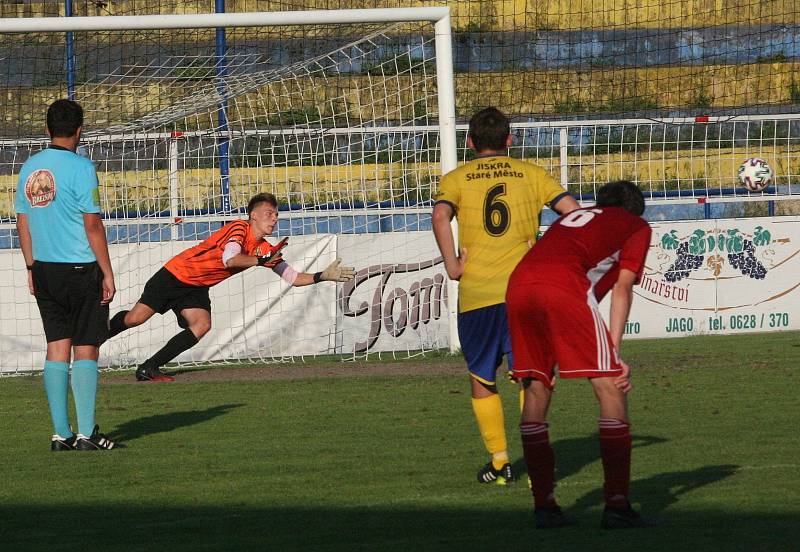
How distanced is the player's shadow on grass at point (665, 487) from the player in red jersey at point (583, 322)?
1.60ft

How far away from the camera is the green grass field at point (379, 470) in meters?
5.62

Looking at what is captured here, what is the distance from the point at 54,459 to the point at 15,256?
7.30 metres

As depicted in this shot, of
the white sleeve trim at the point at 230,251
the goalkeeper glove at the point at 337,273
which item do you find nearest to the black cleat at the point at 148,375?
the white sleeve trim at the point at 230,251

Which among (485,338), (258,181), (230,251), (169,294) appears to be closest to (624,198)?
(485,338)

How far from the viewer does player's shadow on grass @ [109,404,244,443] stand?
30.5 feet

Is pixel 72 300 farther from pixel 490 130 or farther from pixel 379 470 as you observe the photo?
pixel 490 130

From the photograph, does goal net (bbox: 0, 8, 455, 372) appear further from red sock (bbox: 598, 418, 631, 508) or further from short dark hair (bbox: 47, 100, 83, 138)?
red sock (bbox: 598, 418, 631, 508)

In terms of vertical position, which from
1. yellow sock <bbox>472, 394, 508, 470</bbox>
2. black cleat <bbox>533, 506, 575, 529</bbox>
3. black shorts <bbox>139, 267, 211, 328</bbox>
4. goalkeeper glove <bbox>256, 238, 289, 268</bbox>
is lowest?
black cleat <bbox>533, 506, 575, 529</bbox>

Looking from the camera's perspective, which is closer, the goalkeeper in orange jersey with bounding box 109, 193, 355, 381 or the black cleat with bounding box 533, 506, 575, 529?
the black cleat with bounding box 533, 506, 575, 529

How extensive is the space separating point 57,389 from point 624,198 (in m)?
4.12

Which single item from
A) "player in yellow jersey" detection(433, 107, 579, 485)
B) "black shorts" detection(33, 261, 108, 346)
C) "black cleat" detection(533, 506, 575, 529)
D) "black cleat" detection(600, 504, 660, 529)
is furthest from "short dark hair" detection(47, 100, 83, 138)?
"black cleat" detection(600, 504, 660, 529)

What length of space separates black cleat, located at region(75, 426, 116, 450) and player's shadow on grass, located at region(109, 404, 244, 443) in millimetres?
431

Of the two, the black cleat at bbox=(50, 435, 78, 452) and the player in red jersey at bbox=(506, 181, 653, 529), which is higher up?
the player in red jersey at bbox=(506, 181, 653, 529)

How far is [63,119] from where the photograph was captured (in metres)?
8.16
